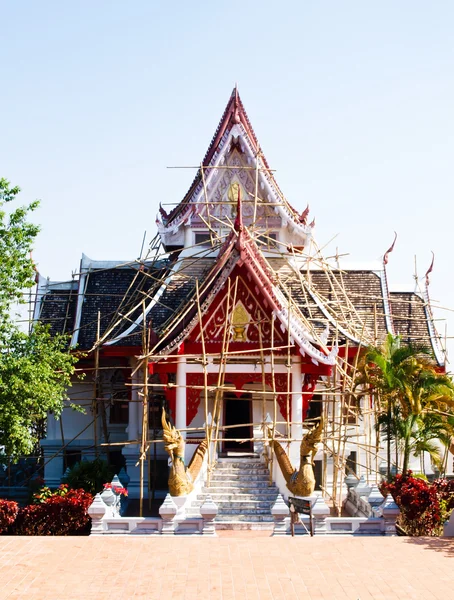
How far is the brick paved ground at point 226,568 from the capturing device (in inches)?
471

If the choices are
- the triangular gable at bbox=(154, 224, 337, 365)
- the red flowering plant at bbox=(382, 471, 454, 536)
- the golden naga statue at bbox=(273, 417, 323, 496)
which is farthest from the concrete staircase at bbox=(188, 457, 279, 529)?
the triangular gable at bbox=(154, 224, 337, 365)

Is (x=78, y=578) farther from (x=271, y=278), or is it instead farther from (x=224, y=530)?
(x=271, y=278)

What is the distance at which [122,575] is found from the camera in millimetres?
12750

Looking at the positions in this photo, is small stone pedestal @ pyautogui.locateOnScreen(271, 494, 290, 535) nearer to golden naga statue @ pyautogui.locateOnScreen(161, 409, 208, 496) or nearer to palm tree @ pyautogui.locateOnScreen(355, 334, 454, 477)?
golden naga statue @ pyautogui.locateOnScreen(161, 409, 208, 496)

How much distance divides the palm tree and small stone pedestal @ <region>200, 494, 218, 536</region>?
4.31 metres

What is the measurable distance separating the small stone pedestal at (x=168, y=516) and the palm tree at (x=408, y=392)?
4900mm

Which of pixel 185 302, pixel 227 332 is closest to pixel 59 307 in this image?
pixel 185 302

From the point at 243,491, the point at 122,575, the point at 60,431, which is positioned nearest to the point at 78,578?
the point at 122,575

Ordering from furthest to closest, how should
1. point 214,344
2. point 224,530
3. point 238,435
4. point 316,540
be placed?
point 238,435 < point 214,344 < point 224,530 < point 316,540

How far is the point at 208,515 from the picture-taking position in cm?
1563

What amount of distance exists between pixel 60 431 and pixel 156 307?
4112mm

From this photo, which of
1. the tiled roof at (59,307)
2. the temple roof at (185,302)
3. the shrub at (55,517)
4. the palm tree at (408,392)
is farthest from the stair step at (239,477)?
the tiled roof at (59,307)

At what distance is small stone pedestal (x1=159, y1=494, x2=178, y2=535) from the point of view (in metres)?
15.8

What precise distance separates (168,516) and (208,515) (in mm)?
764
